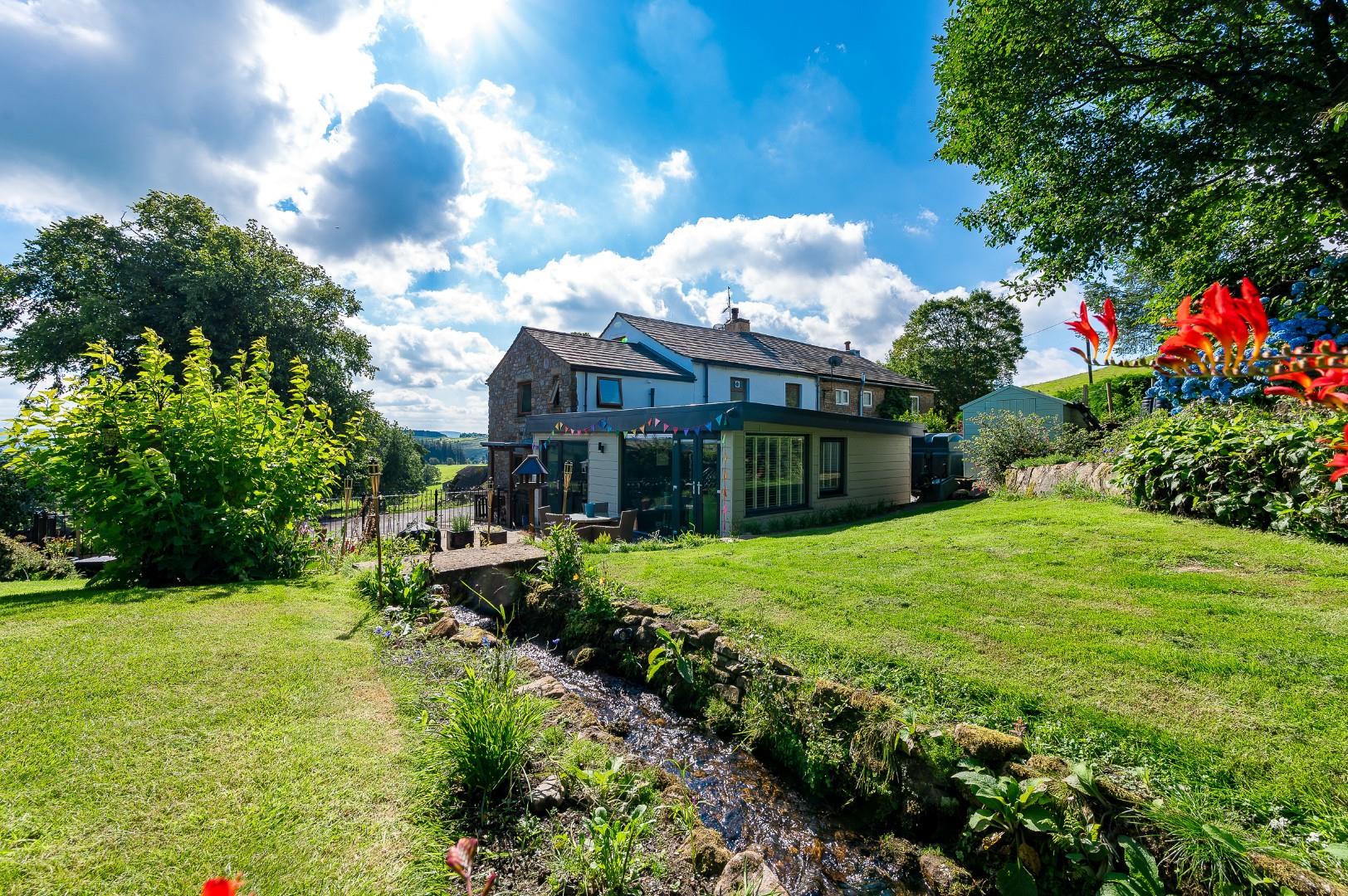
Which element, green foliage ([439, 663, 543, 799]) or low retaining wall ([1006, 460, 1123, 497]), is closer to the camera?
green foliage ([439, 663, 543, 799])

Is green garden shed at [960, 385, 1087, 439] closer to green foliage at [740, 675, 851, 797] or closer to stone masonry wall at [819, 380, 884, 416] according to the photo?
stone masonry wall at [819, 380, 884, 416]

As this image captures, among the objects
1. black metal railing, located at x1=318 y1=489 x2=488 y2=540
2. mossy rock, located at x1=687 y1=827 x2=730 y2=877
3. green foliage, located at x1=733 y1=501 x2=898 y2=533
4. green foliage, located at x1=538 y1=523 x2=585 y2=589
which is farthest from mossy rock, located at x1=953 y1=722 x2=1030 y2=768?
black metal railing, located at x1=318 y1=489 x2=488 y2=540

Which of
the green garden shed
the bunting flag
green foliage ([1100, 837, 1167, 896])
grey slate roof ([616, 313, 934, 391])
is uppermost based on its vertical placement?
grey slate roof ([616, 313, 934, 391])

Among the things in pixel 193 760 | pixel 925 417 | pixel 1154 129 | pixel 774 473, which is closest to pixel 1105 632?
pixel 193 760

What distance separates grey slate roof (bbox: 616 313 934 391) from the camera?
24250mm

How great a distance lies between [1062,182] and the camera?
9898 millimetres

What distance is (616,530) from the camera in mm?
11680

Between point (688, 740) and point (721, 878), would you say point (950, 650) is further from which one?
point (721, 878)

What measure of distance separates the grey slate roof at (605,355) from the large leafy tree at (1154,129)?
13.2 metres

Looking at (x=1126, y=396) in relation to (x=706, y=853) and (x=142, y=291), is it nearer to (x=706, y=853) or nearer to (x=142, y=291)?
(x=706, y=853)

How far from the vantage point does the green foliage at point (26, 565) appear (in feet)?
28.0

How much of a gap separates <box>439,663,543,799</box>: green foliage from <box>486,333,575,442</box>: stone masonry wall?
17295mm

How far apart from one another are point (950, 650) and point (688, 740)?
2.23 meters

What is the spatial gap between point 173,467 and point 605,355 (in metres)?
16.5
